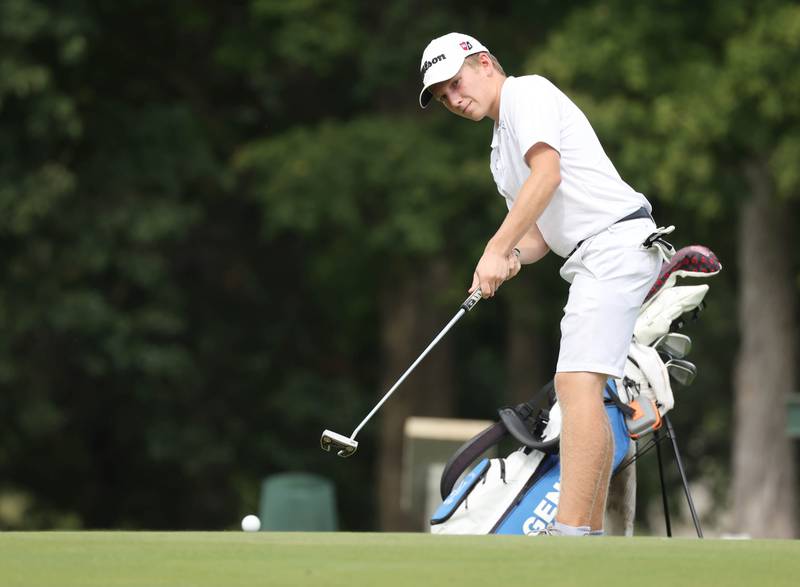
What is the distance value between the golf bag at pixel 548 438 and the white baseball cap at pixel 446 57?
940mm

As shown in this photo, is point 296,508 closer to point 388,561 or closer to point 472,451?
point 472,451

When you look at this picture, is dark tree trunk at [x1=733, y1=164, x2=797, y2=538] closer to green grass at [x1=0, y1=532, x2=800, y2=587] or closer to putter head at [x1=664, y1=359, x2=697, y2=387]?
putter head at [x1=664, y1=359, x2=697, y2=387]

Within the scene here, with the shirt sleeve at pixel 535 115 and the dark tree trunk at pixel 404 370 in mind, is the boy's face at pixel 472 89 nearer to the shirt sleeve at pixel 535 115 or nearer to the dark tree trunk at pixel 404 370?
the shirt sleeve at pixel 535 115

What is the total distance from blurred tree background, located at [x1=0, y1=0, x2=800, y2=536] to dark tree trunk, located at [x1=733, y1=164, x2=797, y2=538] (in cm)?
2

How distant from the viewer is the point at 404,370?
16938 millimetres

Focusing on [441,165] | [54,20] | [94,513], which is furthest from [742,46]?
[94,513]

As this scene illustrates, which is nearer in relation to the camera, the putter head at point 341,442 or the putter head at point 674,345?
the putter head at point 341,442

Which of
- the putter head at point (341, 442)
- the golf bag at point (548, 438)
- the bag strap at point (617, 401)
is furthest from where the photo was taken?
the bag strap at point (617, 401)

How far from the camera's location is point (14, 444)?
17.6 m

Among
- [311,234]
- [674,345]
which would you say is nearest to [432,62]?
[674,345]

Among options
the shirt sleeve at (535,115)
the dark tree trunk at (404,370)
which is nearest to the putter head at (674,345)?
the shirt sleeve at (535,115)

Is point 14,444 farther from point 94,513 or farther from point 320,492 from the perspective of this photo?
point 320,492

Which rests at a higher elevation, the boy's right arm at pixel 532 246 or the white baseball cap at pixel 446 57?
the white baseball cap at pixel 446 57

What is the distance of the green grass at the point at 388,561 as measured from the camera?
3.50 m
